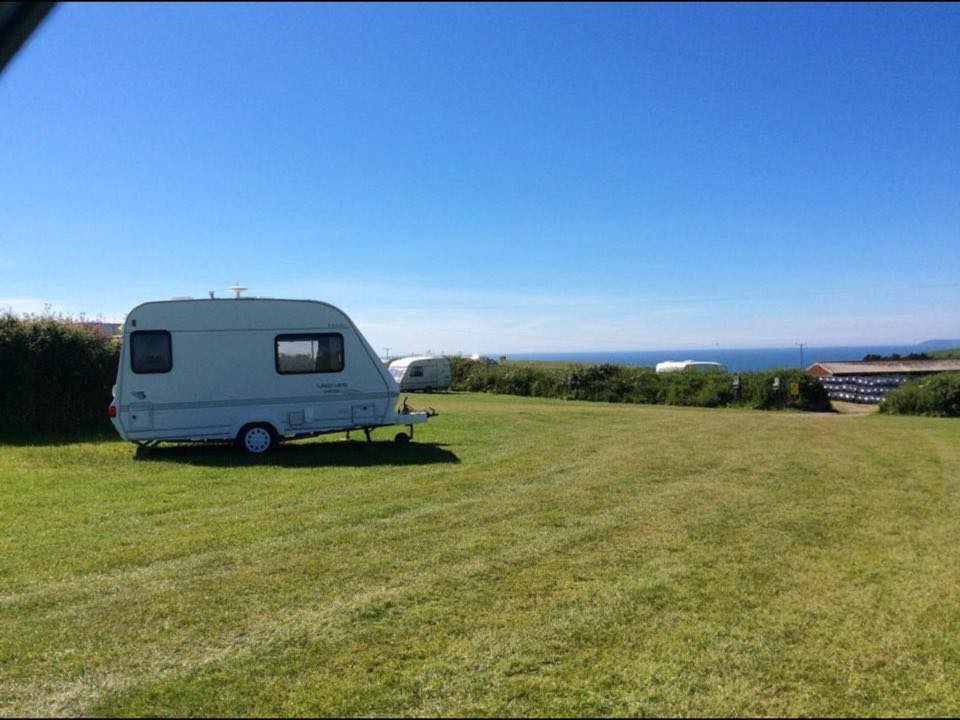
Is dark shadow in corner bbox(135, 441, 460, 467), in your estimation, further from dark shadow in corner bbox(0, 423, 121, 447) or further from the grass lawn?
dark shadow in corner bbox(0, 423, 121, 447)

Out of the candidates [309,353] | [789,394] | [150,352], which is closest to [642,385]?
[789,394]

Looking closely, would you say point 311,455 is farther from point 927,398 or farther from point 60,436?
point 927,398

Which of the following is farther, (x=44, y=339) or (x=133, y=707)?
(x=44, y=339)

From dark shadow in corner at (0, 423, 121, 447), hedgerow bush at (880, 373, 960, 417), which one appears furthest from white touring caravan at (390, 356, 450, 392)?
hedgerow bush at (880, 373, 960, 417)

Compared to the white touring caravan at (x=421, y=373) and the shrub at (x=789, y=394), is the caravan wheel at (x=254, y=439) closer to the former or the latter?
the white touring caravan at (x=421, y=373)

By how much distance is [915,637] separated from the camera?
4.08m

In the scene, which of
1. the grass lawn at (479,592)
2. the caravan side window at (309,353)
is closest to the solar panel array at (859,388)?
the grass lawn at (479,592)

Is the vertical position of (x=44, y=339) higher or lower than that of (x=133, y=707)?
higher

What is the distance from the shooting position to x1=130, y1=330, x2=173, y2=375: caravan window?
35.8 feet

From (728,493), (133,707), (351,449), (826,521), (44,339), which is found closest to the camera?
(133,707)

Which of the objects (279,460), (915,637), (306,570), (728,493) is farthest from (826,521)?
(279,460)

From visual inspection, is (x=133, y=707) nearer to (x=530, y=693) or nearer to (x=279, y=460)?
(x=530, y=693)

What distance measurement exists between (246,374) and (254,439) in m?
1.11

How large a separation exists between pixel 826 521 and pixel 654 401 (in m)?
24.0
